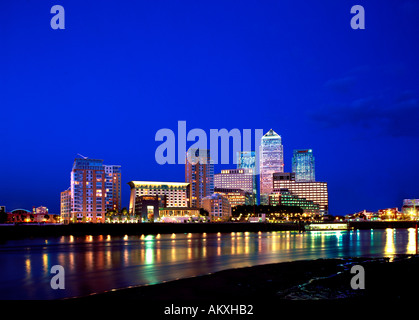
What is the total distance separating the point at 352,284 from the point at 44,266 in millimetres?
33237

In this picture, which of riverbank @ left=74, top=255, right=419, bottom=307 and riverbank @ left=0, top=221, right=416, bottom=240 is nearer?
riverbank @ left=74, top=255, right=419, bottom=307

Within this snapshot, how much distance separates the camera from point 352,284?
23297 millimetres

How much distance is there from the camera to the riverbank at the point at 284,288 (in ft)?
64.6

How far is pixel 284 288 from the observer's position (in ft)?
75.4

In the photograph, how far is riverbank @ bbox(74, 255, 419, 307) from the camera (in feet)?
64.6

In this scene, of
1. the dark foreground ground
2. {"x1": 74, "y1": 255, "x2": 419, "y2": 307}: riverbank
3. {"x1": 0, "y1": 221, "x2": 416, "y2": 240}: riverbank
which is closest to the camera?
the dark foreground ground

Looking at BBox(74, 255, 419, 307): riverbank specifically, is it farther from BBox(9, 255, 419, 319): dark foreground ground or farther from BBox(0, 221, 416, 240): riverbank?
BBox(0, 221, 416, 240): riverbank

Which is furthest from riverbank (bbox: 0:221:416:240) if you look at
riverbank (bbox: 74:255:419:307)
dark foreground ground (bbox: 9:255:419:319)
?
dark foreground ground (bbox: 9:255:419:319)
